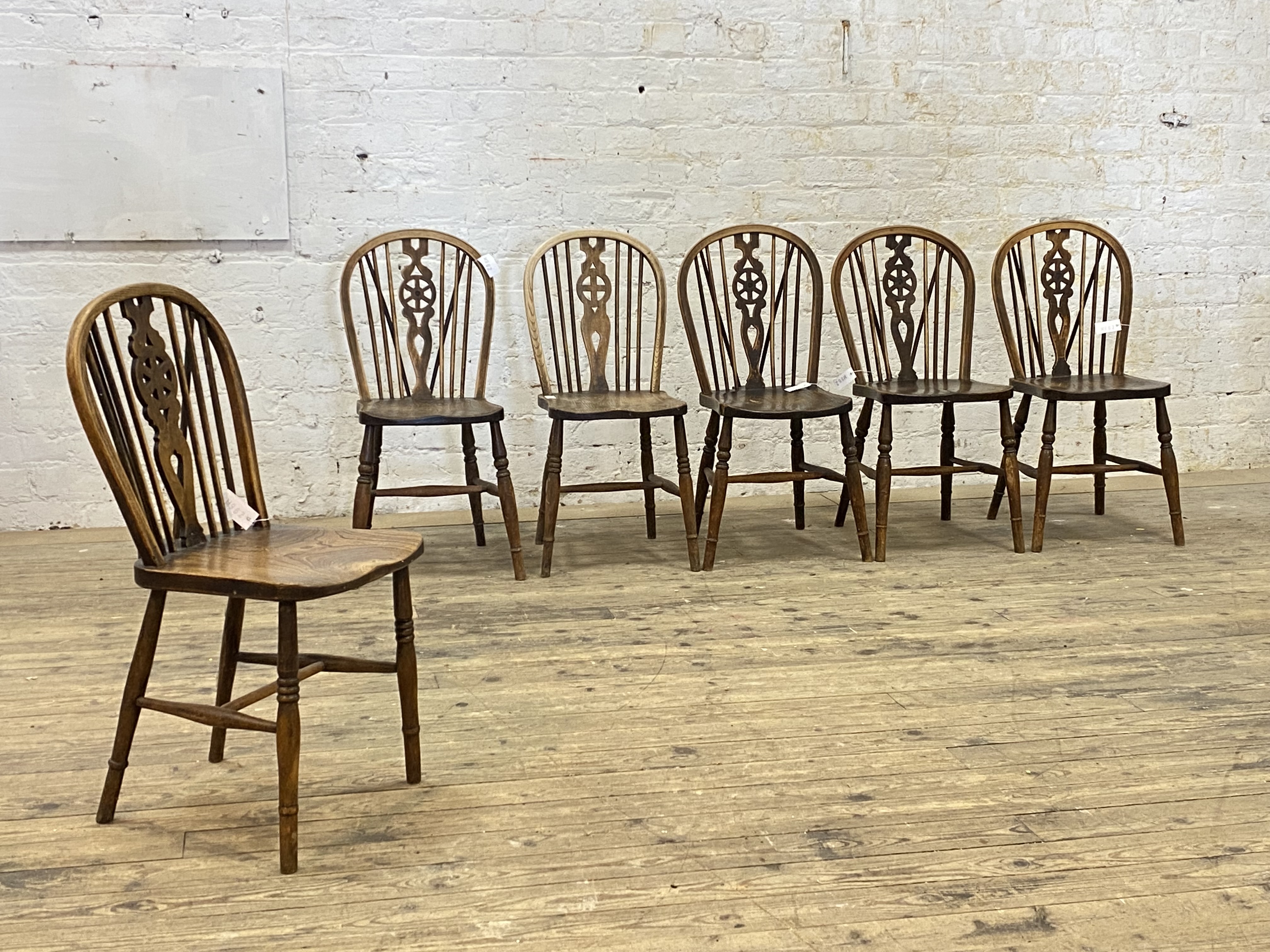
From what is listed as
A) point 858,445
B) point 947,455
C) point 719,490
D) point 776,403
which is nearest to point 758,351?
point 776,403

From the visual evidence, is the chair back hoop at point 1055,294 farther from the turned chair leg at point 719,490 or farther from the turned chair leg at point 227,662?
the turned chair leg at point 227,662

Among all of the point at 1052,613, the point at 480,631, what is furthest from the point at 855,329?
the point at 480,631

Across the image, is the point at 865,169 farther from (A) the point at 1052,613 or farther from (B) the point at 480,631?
(B) the point at 480,631

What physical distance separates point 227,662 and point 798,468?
6.58 feet

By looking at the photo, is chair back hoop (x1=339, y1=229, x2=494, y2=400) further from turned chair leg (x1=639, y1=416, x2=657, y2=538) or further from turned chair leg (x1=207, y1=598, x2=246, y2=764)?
turned chair leg (x1=207, y1=598, x2=246, y2=764)

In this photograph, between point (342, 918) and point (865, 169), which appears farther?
point (865, 169)

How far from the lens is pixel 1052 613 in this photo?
2.94 meters

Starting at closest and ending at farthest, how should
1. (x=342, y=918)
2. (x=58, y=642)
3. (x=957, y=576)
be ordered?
(x=342, y=918) → (x=58, y=642) → (x=957, y=576)

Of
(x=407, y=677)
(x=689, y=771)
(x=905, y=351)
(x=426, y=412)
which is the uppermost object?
(x=905, y=351)

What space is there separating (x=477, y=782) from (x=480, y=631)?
840mm

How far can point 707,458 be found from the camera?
369cm

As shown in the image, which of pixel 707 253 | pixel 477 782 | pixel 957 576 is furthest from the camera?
pixel 707 253

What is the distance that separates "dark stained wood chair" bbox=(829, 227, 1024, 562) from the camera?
11.5 feet

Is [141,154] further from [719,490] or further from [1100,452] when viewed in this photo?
[1100,452]
